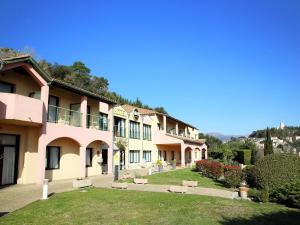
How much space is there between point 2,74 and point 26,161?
5.67 meters

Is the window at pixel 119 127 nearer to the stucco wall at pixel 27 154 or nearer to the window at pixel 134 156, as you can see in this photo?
the window at pixel 134 156

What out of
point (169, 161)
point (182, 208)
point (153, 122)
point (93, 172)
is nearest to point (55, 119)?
point (93, 172)

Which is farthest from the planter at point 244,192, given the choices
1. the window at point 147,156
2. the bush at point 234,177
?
the window at point 147,156

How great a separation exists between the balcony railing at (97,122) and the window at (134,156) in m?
8.80

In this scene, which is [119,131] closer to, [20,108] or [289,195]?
[20,108]

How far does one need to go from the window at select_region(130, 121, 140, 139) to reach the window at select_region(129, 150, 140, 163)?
5.96 feet

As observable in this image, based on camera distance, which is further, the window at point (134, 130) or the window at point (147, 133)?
the window at point (147, 133)

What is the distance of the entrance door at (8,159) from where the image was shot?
17.4m

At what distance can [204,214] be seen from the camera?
10922 millimetres

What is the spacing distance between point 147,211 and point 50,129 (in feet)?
34.6

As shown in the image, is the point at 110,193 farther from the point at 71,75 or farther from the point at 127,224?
the point at 71,75

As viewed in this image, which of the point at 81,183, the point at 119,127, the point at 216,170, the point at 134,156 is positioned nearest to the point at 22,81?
the point at 81,183

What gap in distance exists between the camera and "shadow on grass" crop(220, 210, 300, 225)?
9.80 meters

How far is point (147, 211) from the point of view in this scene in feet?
37.3
